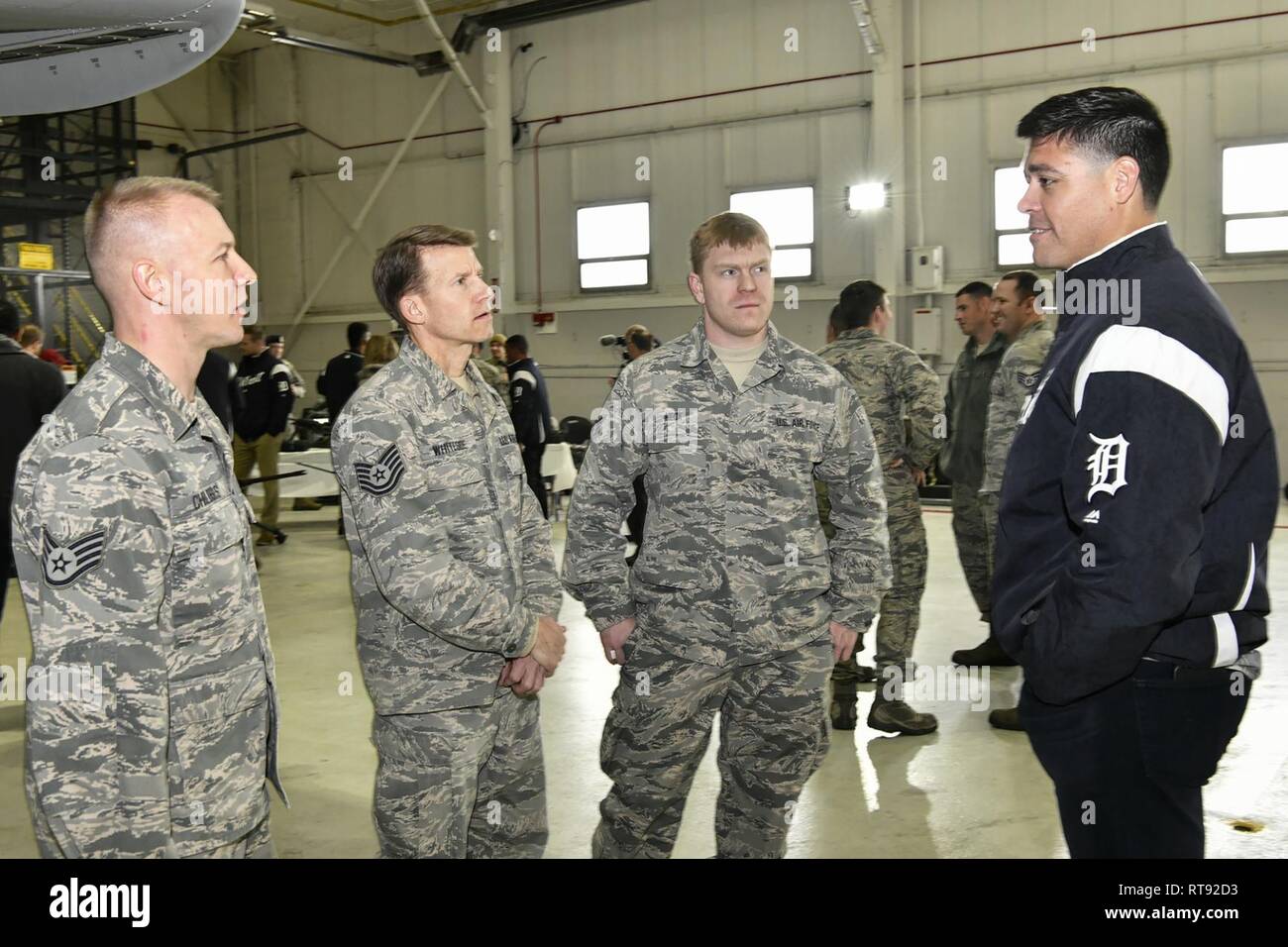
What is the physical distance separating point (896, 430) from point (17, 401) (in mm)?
3591

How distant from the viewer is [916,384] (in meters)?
4.27

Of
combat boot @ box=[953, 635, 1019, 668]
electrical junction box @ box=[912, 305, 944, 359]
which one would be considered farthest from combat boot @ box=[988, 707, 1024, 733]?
electrical junction box @ box=[912, 305, 944, 359]

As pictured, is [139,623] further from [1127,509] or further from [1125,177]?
[1125,177]

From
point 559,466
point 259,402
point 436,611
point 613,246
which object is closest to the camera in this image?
point 436,611

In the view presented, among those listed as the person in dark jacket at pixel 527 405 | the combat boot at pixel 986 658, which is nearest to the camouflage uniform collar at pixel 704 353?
the combat boot at pixel 986 658

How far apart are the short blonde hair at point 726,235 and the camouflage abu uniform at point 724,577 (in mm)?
208

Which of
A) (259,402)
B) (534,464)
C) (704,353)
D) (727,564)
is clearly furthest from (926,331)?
(727,564)

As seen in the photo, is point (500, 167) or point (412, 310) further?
point (500, 167)

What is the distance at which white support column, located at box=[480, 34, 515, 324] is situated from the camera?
13.6 m

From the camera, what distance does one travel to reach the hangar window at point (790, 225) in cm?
1191

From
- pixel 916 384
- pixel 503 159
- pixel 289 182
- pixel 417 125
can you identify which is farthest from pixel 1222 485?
pixel 289 182

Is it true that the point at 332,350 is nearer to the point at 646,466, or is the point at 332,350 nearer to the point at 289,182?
the point at 289,182

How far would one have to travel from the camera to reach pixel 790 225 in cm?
1204

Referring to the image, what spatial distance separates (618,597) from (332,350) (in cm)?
1403
